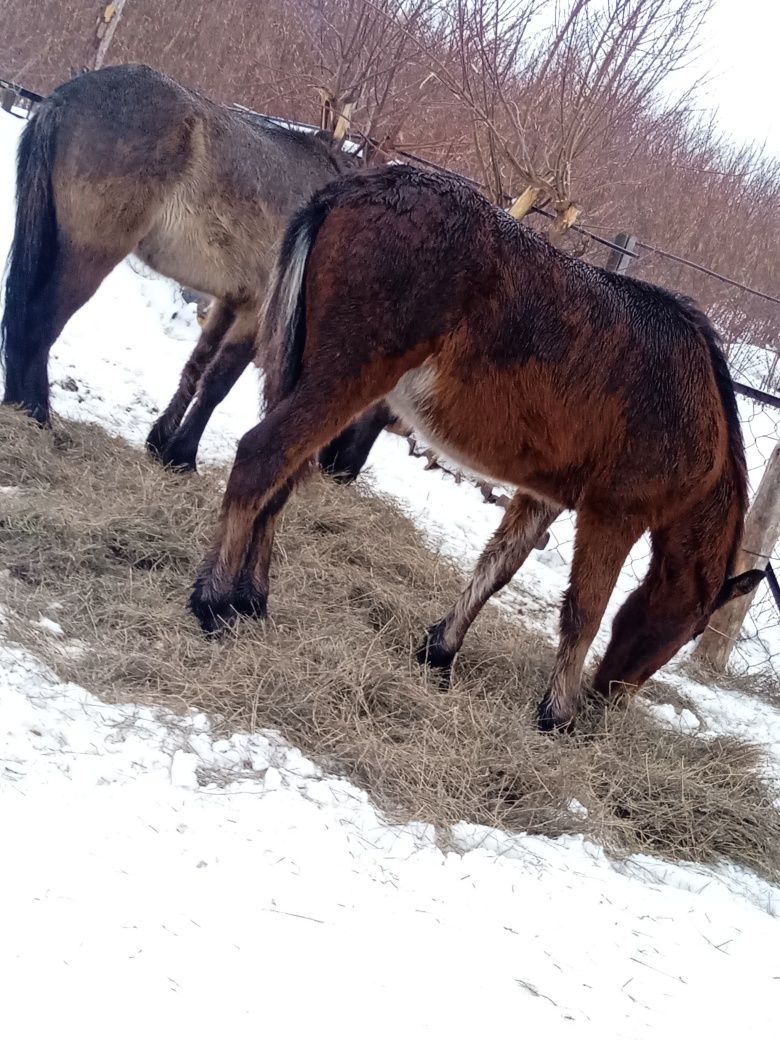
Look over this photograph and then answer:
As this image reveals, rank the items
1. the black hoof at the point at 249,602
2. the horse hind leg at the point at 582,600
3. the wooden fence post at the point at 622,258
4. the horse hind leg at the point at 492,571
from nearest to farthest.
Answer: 1. the black hoof at the point at 249,602
2. the horse hind leg at the point at 582,600
3. the horse hind leg at the point at 492,571
4. the wooden fence post at the point at 622,258

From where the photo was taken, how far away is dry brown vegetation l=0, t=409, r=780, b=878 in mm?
2906

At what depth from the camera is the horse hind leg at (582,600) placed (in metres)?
3.71

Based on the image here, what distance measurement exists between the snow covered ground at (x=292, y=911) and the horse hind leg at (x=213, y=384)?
2554 millimetres

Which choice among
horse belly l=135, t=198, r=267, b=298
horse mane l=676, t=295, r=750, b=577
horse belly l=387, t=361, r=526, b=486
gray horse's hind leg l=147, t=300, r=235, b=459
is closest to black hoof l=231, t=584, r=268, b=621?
horse belly l=387, t=361, r=526, b=486

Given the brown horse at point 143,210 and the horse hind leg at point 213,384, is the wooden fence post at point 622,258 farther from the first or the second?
the horse hind leg at point 213,384

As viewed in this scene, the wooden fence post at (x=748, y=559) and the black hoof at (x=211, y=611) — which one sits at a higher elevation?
the wooden fence post at (x=748, y=559)

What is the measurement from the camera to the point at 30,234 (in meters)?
4.95

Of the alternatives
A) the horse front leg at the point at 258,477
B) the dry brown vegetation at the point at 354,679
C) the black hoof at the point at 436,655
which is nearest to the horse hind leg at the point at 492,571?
the black hoof at the point at 436,655

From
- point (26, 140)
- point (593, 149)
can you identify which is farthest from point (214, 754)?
point (593, 149)

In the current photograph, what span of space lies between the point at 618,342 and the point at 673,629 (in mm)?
1322

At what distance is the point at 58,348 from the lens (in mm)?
6875

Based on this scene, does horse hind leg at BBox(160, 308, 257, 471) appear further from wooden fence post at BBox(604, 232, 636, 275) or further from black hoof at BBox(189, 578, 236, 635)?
wooden fence post at BBox(604, 232, 636, 275)

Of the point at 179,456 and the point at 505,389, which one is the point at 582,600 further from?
the point at 179,456

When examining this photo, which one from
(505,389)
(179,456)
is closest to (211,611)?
(505,389)
